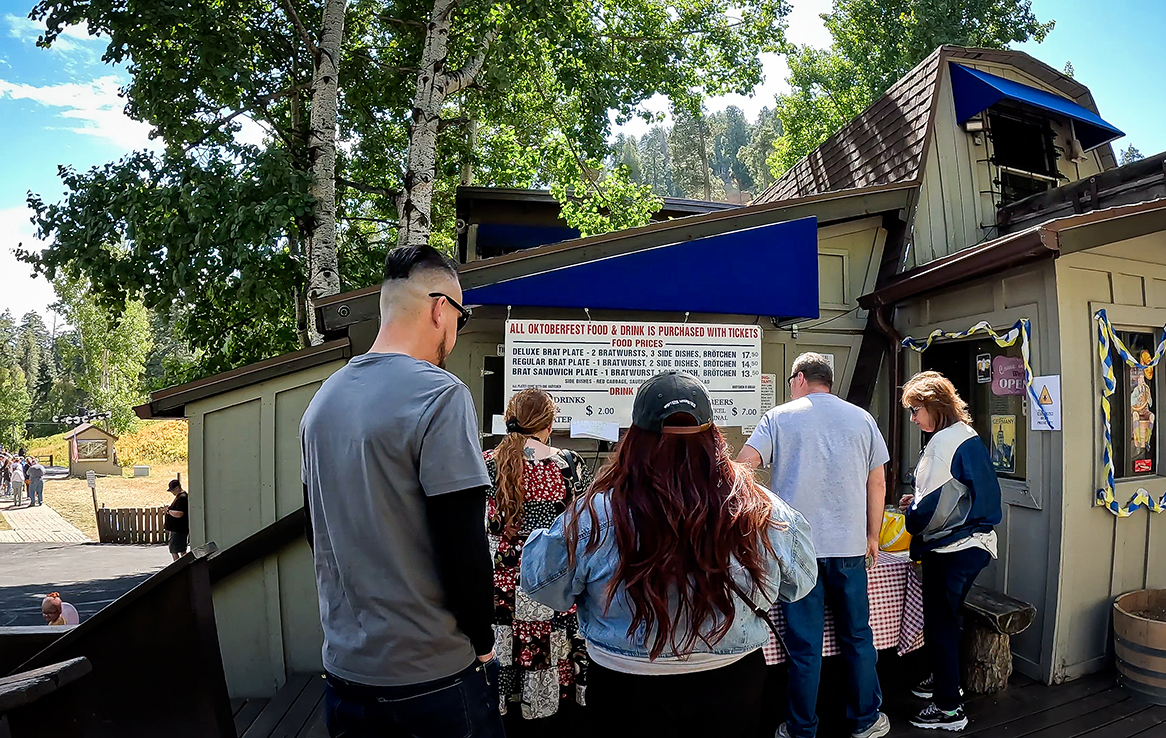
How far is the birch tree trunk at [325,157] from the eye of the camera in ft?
25.4

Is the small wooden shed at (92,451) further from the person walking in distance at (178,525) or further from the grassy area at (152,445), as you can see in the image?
the person walking in distance at (178,525)

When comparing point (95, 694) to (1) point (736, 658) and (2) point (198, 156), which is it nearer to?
(1) point (736, 658)

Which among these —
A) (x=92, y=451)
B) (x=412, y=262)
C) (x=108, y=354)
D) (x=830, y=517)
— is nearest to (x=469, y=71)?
(x=830, y=517)

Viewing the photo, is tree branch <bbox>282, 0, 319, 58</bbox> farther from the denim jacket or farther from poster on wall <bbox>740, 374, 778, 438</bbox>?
the denim jacket

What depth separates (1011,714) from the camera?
3.95m

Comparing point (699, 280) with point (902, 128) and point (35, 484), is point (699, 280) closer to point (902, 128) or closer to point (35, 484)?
point (902, 128)

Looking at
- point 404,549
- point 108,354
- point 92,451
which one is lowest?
point 92,451

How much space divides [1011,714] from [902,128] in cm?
546

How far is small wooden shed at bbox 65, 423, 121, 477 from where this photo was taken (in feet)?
97.5

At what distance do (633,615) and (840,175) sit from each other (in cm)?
784

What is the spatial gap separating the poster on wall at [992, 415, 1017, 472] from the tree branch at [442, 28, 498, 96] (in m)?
7.21

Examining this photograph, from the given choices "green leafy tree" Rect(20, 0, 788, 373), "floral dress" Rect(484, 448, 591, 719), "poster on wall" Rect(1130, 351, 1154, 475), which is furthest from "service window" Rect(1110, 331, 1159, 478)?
"green leafy tree" Rect(20, 0, 788, 373)

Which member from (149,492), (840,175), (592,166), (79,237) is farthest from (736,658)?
(149,492)

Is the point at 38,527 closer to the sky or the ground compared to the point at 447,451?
closer to the ground
